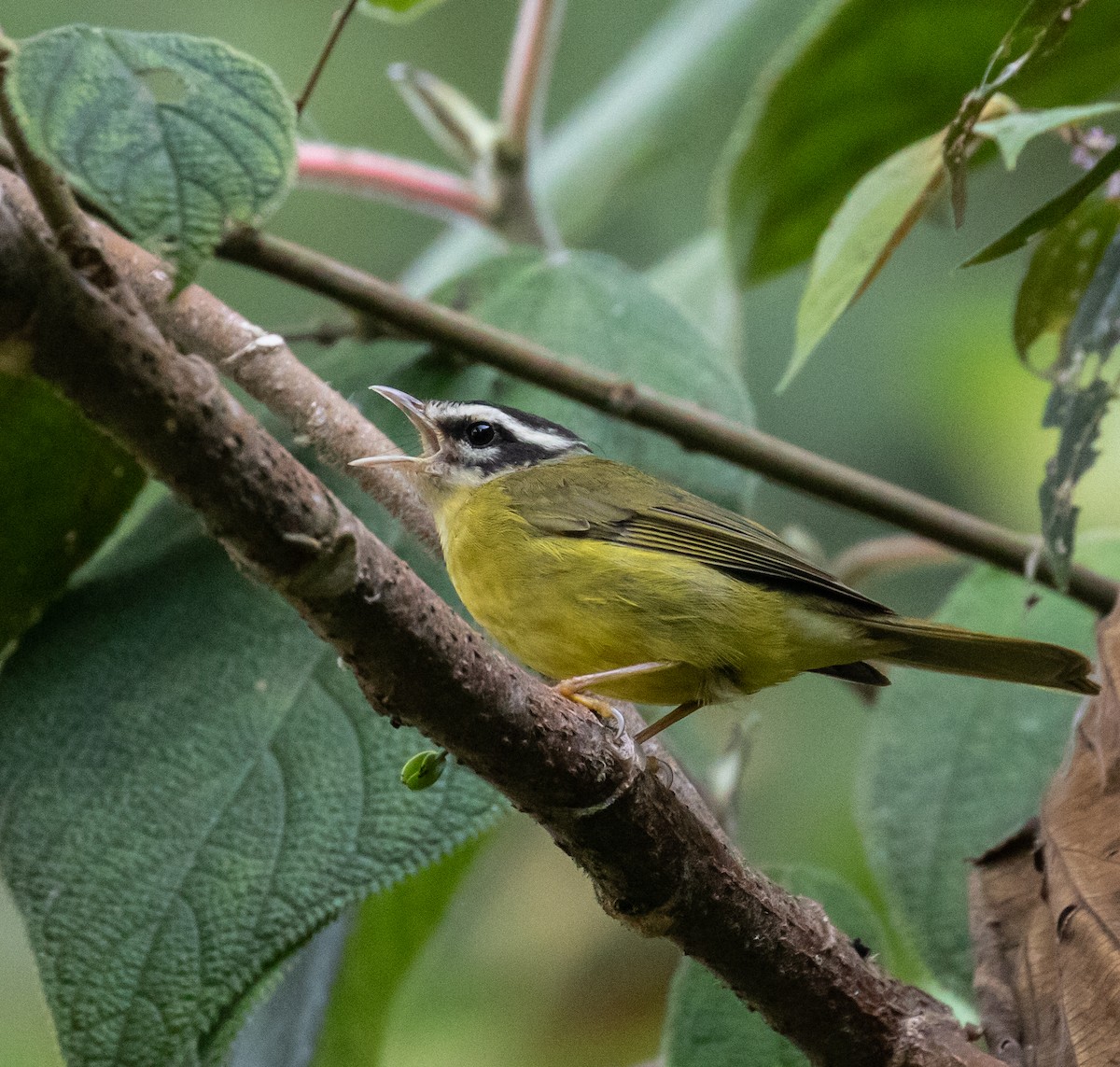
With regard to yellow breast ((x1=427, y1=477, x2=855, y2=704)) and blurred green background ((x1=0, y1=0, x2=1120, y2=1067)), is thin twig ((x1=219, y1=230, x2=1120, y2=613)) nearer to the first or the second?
yellow breast ((x1=427, y1=477, x2=855, y2=704))

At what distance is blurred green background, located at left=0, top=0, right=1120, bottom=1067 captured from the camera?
384 cm

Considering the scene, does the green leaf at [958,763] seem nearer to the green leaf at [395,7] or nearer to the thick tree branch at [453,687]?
the thick tree branch at [453,687]

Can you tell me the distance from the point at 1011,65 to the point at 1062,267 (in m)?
0.47

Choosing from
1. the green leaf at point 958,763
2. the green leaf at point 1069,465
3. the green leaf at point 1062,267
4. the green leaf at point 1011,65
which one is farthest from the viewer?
the green leaf at point 958,763

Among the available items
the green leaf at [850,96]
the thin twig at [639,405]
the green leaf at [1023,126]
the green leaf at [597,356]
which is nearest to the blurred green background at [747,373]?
the green leaf at [850,96]

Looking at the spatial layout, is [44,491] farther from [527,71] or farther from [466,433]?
[527,71]

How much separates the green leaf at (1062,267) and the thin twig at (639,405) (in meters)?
0.39

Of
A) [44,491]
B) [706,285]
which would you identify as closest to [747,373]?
[706,285]

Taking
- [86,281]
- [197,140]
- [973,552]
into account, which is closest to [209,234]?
[197,140]

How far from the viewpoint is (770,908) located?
4.89 feet

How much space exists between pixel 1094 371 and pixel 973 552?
0.50 meters

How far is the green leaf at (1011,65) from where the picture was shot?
149 cm

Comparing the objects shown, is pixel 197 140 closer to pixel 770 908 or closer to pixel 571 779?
pixel 571 779

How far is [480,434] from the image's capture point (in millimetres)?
Result: 2410
